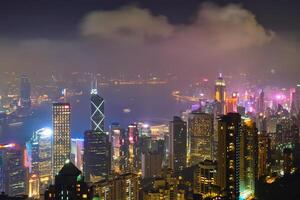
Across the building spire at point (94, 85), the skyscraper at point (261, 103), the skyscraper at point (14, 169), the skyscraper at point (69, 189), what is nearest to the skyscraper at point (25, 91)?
the skyscraper at point (14, 169)

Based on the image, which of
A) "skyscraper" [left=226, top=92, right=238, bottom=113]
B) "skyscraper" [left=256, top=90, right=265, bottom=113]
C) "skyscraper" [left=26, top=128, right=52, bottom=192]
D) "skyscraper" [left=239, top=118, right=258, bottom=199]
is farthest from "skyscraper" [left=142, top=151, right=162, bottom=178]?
"skyscraper" [left=256, top=90, right=265, bottom=113]

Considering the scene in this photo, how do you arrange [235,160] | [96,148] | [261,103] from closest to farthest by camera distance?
[235,160] < [96,148] < [261,103]

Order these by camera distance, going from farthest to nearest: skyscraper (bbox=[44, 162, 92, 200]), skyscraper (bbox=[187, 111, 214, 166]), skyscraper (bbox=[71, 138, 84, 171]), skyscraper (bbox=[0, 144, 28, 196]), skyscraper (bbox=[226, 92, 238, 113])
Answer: skyscraper (bbox=[226, 92, 238, 113]) < skyscraper (bbox=[187, 111, 214, 166]) < skyscraper (bbox=[71, 138, 84, 171]) < skyscraper (bbox=[0, 144, 28, 196]) < skyscraper (bbox=[44, 162, 92, 200])

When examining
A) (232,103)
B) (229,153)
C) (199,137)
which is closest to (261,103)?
(232,103)

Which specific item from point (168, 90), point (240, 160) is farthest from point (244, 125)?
point (168, 90)

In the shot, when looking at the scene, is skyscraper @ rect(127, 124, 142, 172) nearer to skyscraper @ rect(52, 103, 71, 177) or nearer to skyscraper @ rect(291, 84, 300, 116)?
skyscraper @ rect(52, 103, 71, 177)

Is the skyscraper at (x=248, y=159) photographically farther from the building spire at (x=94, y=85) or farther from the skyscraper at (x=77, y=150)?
the building spire at (x=94, y=85)

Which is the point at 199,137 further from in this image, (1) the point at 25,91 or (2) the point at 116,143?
(1) the point at 25,91
